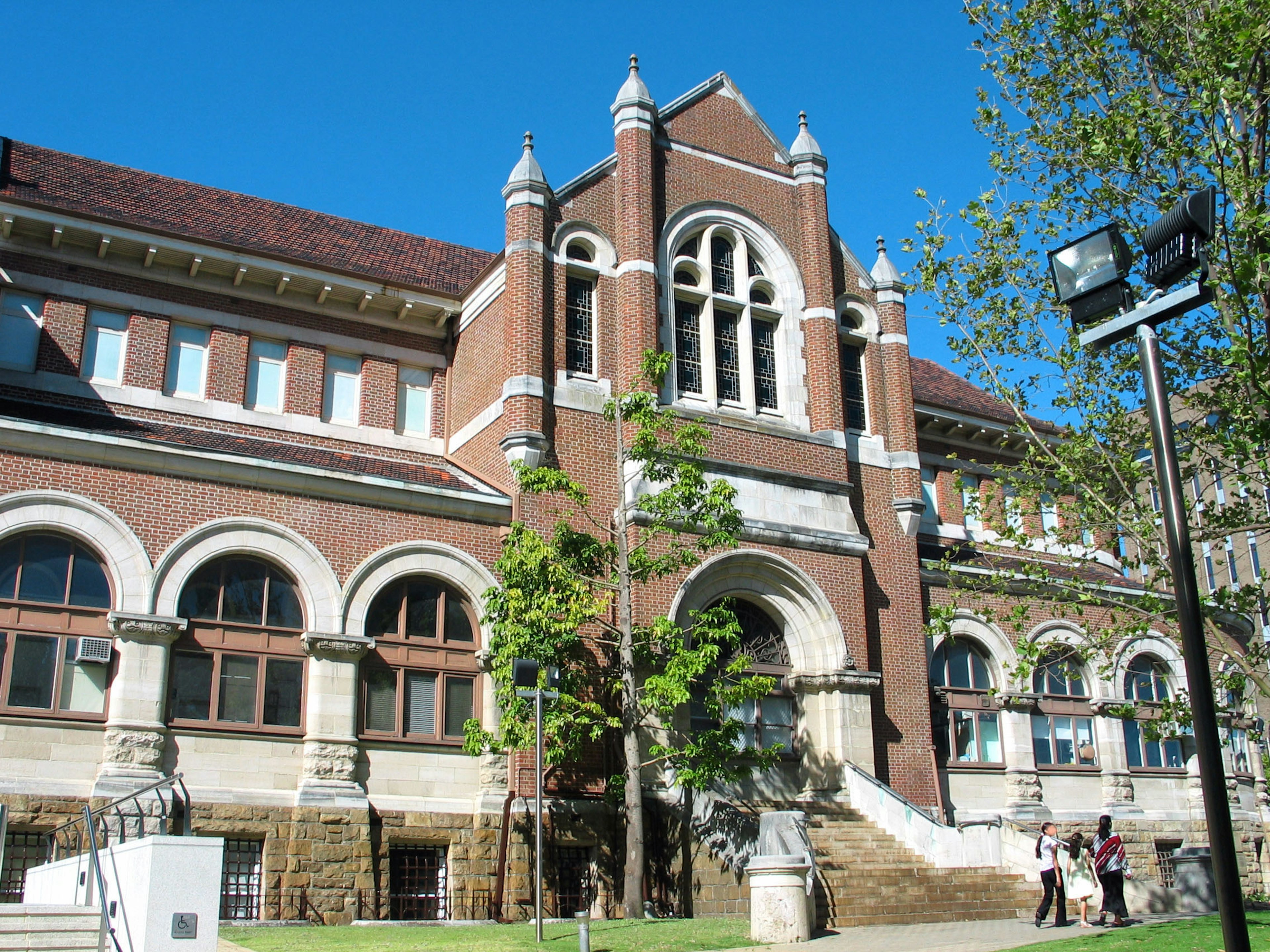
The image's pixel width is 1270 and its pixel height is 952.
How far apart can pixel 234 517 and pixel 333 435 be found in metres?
4.97

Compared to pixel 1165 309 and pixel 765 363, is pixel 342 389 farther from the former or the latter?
pixel 1165 309

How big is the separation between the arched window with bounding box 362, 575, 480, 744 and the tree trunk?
2563 mm

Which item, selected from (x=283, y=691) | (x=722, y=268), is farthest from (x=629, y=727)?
(x=722, y=268)

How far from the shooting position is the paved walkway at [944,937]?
47.9 feet

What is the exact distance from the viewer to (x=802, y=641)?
74.2 ft

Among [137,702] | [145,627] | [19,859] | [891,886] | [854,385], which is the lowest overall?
[891,886]

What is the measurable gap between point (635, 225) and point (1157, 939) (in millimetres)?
14345

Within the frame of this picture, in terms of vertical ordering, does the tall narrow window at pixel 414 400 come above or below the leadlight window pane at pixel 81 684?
above

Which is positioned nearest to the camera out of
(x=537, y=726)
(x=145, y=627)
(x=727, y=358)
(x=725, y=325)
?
(x=537, y=726)

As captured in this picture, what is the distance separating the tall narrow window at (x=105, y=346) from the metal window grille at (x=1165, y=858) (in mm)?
21624

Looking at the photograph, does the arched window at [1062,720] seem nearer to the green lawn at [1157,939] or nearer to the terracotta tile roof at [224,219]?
the green lawn at [1157,939]

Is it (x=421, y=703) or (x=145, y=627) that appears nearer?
(x=145, y=627)

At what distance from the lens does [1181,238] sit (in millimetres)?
7289

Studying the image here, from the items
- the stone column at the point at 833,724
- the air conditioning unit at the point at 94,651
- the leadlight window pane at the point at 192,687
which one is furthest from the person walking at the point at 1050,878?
the air conditioning unit at the point at 94,651
